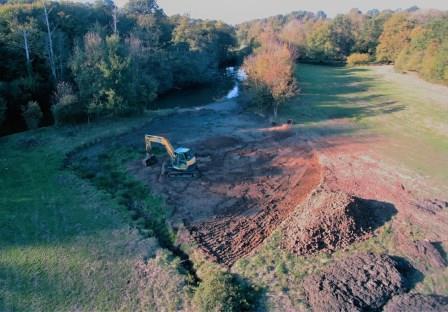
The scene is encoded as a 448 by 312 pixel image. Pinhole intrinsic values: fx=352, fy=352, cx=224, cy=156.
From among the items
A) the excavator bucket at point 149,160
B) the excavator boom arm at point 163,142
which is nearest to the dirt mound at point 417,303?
the excavator boom arm at point 163,142

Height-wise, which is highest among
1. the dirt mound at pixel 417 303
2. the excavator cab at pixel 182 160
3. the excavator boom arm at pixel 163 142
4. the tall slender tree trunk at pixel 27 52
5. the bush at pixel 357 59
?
the tall slender tree trunk at pixel 27 52

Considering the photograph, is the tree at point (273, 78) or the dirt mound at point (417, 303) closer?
the dirt mound at point (417, 303)

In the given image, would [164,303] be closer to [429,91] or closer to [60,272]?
[60,272]

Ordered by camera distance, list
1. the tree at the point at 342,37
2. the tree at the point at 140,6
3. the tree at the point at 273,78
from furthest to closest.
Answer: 1. the tree at the point at 342,37
2. the tree at the point at 140,6
3. the tree at the point at 273,78

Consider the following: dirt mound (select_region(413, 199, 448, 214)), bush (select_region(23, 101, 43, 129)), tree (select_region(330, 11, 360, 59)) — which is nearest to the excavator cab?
dirt mound (select_region(413, 199, 448, 214))

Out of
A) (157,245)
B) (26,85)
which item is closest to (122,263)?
(157,245)

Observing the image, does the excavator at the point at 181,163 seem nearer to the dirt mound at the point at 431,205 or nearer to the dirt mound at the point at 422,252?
the dirt mound at the point at 422,252
